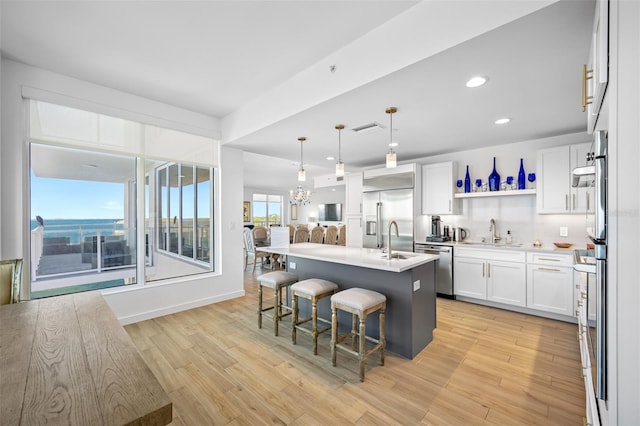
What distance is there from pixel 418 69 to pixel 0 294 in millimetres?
3288

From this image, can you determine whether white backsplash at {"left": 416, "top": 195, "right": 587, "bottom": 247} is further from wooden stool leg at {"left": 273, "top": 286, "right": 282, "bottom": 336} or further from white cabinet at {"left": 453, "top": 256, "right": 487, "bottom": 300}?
wooden stool leg at {"left": 273, "top": 286, "right": 282, "bottom": 336}

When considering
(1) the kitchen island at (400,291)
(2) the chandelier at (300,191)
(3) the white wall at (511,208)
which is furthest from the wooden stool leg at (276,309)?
(3) the white wall at (511,208)

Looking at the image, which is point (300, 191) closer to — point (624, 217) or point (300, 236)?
point (300, 236)

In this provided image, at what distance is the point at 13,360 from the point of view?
0.97m

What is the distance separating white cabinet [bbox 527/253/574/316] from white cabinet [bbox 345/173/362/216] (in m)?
2.95

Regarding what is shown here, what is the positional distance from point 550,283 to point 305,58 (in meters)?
3.85

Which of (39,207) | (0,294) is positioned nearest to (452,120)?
(0,294)

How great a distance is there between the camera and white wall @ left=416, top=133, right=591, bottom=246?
12.2 ft

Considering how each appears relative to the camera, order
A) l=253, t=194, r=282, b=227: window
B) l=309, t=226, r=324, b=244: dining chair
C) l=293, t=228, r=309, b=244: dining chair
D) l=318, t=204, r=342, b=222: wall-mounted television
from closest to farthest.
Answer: l=309, t=226, r=324, b=244: dining chair, l=293, t=228, r=309, b=244: dining chair, l=318, t=204, r=342, b=222: wall-mounted television, l=253, t=194, r=282, b=227: window

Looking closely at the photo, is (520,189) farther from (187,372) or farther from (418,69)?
(187,372)

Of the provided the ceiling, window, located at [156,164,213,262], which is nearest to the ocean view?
window, located at [156,164,213,262]

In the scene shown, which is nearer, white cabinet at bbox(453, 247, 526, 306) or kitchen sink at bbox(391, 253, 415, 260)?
kitchen sink at bbox(391, 253, 415, 260)

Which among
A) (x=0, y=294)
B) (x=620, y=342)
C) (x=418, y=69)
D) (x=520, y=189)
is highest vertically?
(x=418, y=69)

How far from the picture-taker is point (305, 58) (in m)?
2.47
